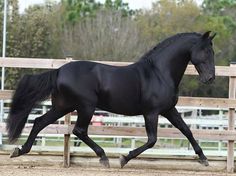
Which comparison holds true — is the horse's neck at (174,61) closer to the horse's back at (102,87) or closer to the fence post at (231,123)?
the horse's back at (102,87)

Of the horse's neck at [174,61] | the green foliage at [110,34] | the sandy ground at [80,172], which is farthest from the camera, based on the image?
the green foliage at [110,34]

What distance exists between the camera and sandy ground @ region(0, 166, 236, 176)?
6.90 meters

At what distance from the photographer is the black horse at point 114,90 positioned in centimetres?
698

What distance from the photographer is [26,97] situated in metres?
7.16

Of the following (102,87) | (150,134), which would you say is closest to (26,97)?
(102,87)

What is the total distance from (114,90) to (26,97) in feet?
4.03

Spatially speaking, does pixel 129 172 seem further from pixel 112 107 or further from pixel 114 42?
pixel 114 42

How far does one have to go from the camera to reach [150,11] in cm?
4281

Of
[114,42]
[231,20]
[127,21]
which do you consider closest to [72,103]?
[114,42]

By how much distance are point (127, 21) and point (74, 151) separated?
992 inches

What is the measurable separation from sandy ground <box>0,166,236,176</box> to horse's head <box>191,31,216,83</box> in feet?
4.82

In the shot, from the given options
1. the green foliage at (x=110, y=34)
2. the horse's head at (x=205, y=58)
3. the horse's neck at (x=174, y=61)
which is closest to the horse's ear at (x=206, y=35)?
the horse's head at (x=205, y=58)

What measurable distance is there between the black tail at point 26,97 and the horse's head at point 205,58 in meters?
1.94

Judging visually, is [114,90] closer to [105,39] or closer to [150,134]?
[150,134]
